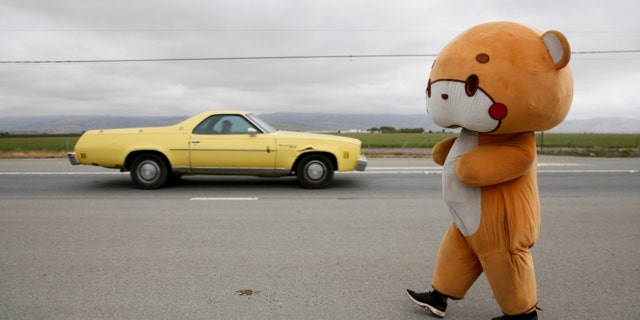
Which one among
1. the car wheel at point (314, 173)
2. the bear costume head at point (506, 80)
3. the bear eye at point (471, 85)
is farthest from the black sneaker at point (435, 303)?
the car wheel at point (314, 173)

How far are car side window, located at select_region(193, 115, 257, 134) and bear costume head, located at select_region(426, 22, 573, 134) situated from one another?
600 cm

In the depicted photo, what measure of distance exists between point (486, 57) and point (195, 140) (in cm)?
646

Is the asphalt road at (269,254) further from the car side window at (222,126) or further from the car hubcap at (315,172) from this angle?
the car side window at (222,126)

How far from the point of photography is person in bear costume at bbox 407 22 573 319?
2305 millimetres

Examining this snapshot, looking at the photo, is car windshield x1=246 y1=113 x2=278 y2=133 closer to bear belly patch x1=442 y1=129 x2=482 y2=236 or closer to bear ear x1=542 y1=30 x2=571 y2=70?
bear belly patch x1=442 y1=129 x2=482 y2=236

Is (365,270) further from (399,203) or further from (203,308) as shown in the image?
(399,203)

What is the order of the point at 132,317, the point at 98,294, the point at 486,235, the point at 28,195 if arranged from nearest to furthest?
the point at 486,235 < the point at 132,317 < the point at 98,294 < the point at 28,195

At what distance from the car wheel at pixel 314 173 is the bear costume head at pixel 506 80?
562cm

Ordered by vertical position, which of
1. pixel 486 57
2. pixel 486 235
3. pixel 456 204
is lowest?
pixel 486 235

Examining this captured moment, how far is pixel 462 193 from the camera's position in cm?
258

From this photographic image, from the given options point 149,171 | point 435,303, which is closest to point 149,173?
point 149,171

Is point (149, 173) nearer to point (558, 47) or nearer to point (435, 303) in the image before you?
point (435, 303)

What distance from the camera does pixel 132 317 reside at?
9.88 ft

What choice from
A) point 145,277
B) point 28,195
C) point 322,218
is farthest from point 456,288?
point 28,195
